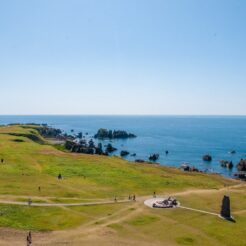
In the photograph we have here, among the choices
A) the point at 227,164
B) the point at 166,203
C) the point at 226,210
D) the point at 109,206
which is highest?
the point at 226,210

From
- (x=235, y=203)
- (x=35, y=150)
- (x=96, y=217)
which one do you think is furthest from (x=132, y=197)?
(x=35, y=150)

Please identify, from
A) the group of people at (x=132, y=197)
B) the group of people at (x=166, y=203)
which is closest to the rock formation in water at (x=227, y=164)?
the group of people at (x=132, y=197)

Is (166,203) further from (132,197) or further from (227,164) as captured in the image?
(227,164)

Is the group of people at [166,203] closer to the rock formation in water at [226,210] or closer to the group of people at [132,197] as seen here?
the group of people at [132,197]

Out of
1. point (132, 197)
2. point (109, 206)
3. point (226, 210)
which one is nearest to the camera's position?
point (226, 210)

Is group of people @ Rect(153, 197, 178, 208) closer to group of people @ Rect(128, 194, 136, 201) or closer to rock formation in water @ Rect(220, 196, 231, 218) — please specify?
group of people @ Rect(128, 194, 136, 201)

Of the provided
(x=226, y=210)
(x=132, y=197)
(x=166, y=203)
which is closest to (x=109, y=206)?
(x=132, y=197)

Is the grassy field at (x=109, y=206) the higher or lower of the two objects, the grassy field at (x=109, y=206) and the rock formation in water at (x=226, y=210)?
the lower

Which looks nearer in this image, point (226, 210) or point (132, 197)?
point (226, 210)
